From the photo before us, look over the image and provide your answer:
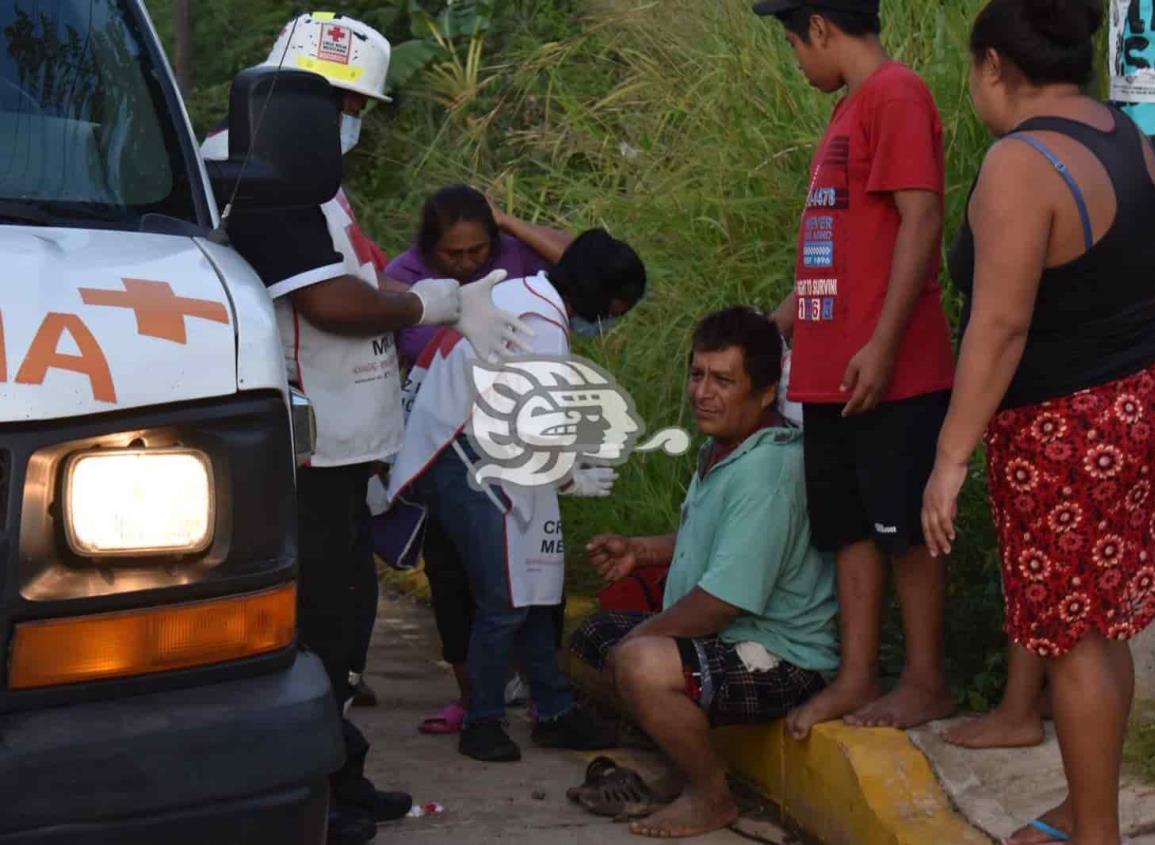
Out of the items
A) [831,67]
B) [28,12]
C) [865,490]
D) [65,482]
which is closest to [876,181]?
[831,67]

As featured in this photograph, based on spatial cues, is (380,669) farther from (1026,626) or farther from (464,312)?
(1026,626)

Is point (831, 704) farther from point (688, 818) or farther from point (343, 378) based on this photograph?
point (343, 378)

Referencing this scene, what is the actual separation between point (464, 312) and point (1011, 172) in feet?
5.26

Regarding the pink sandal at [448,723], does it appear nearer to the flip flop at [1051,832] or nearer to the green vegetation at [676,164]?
the green vegetation at [676,164]

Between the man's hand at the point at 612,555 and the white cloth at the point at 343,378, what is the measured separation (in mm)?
720

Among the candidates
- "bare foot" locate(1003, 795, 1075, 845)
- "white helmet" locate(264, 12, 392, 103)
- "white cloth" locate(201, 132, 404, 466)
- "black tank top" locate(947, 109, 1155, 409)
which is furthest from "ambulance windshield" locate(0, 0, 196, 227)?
"bare foot" locate(1003, 795, 1075, 845)

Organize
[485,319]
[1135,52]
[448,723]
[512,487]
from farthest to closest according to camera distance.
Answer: [448,723], [512,487], [485,319], [1135,52]

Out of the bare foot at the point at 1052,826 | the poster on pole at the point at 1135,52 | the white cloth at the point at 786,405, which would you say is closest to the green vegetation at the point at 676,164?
the white cloth at the point at 786,405

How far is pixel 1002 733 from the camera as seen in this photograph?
4465mm

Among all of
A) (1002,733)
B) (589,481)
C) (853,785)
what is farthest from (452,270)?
(1002,733)

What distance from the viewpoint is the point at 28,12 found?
3684 millimetres

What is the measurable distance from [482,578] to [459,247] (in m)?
0.98

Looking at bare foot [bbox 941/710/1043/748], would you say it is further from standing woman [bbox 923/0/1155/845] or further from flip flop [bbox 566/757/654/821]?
flip flop [bbox 566/757/654/821]

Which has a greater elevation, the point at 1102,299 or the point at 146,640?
the point at 1102,299
